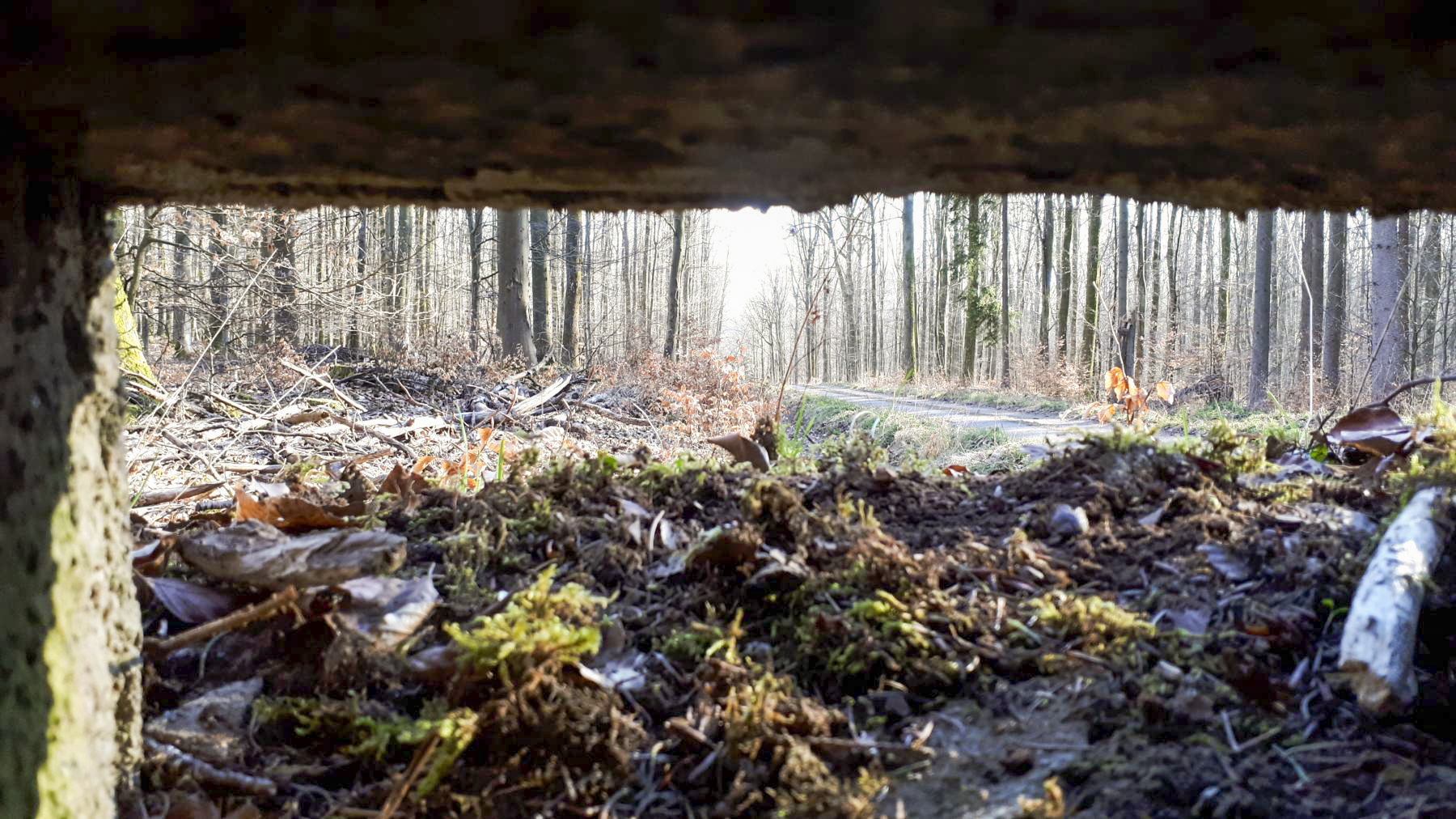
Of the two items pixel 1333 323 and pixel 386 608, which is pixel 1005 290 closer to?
pixel 1333 323

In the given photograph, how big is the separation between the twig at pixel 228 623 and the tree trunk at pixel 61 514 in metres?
0.19

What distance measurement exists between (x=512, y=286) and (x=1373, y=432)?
37.5ft

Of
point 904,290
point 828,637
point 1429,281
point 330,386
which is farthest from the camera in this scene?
point 904,290

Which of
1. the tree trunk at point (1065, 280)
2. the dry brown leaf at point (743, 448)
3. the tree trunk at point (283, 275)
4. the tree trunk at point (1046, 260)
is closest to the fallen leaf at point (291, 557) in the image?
the dry brown leaf at point (743, 448)

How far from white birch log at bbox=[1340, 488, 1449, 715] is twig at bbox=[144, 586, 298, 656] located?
163 centimetres

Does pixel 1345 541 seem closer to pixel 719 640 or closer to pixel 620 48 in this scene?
pixel 719 640

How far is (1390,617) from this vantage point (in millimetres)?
1199

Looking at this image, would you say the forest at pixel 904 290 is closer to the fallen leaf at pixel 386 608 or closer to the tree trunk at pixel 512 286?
the tree trunk at pixel 512 286

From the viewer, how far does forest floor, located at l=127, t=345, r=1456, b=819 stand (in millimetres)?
1100

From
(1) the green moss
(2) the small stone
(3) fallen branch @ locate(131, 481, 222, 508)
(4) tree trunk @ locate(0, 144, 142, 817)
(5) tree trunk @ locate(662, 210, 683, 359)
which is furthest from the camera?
(5) tree trunk @ locate(662, 210, 683, 359)

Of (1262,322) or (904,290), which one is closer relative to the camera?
(1262,322)

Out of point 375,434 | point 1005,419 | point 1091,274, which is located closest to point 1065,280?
point 1091,274

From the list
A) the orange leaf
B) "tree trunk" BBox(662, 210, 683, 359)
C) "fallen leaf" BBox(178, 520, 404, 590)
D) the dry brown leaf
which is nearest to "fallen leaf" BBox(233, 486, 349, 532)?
"fallen leaf" BBox(178, 520, 404, 590)

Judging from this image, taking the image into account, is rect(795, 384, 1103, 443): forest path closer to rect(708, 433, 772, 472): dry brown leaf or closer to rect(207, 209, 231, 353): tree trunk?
rect(708, 433, 772, 472): dry brown leaf
